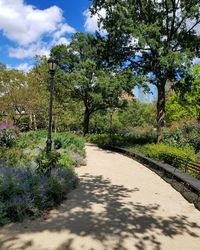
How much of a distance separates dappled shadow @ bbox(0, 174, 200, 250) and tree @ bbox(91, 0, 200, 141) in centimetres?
1507

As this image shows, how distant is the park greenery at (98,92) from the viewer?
9594mm

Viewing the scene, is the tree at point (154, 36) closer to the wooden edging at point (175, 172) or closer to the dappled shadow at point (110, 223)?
the wooden edging at point (175, 172)

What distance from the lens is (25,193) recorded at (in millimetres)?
8305

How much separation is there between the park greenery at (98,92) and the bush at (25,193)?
0.02m

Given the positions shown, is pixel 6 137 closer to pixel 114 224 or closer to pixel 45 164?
pixel 45 164

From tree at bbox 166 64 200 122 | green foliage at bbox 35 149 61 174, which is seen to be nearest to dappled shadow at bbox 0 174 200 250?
green foliage at bbox 35 149 61 174

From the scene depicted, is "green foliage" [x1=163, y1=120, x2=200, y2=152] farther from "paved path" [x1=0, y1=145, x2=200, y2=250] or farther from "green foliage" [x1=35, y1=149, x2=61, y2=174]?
"green foliage" [x1=35, y1=149, x2=61, y2=174]

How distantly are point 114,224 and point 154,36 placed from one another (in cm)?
1845

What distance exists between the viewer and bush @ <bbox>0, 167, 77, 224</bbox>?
7.66 m

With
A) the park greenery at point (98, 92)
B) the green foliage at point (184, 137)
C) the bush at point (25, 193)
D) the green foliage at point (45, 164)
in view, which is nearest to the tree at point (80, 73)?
the park greenery at point (98, 92)

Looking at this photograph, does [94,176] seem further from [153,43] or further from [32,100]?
[32,100]

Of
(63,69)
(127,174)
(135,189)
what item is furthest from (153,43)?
(63,69)

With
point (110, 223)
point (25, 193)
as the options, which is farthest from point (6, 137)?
point (110, 223)

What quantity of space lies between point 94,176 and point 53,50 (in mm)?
31175
